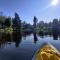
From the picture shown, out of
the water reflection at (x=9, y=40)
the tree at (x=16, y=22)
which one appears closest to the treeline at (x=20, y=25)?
the tree at (x=16, y=22)

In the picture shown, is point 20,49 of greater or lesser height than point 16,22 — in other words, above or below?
below

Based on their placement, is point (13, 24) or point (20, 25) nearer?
point (13, 24)

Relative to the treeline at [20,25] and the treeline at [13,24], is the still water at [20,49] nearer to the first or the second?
the treeline at [20,25]

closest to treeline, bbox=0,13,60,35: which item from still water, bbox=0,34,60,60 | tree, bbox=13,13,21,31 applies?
tree, bbox=13,13,21,31

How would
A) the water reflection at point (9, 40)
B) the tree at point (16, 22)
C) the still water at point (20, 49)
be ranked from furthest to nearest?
the tree at point (16, 22), the water reflection at point (9, 40), the still water at point (20, 49)

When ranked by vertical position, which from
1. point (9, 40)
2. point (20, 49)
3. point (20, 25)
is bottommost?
point (20, 49)

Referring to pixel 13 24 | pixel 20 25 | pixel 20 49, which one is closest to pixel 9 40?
pixel 20 49

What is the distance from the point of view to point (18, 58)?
19.5 meters

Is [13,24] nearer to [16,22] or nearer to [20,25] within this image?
[16,22]

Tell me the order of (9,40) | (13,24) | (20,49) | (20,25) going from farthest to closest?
1. (20,25)
2. (13,24)
3. (9,40)
4. (20,49)

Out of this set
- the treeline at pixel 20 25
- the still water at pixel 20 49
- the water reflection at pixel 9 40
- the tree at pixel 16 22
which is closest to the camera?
the still water at pixel 20 49

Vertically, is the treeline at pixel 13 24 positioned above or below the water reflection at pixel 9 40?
above

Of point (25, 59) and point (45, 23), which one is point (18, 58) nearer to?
point (25, 59)

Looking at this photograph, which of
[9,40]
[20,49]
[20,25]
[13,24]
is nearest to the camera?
[20,49]
